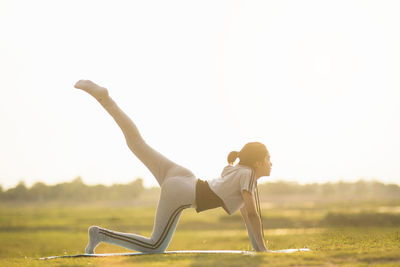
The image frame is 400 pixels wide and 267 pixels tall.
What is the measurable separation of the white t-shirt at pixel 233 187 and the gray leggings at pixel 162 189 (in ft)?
1.27

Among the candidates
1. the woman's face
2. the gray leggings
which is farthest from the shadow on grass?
the woman's face

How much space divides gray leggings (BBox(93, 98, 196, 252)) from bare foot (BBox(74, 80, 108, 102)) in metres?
0.25

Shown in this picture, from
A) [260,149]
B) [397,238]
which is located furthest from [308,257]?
[397,238]

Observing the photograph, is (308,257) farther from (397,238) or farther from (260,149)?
(397,238)

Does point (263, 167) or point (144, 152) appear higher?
point (144, 152)

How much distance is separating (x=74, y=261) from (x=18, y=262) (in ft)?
4.59

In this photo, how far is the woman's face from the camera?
709 cm

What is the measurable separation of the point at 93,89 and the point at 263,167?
2960 millimetres

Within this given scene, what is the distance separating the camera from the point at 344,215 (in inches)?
691

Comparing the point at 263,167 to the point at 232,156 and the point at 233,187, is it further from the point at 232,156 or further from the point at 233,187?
the point at 233,187

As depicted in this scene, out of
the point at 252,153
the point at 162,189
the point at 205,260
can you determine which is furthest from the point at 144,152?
the point at 205,260

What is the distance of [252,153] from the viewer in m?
7.06

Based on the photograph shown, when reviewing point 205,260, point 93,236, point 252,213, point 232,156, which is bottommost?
point 205,260

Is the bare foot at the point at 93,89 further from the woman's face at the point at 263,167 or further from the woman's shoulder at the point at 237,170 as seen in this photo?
the woman's face at the point at 263,167
